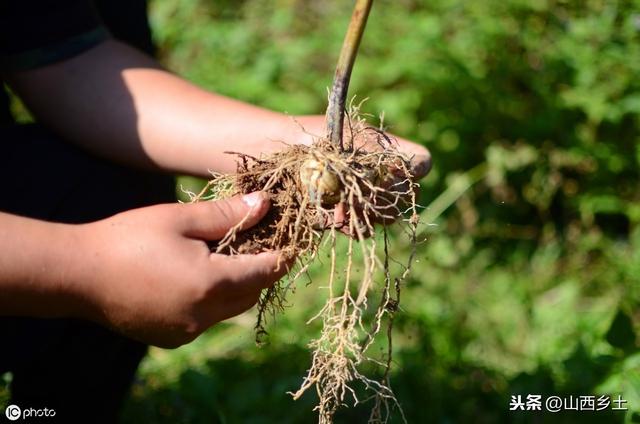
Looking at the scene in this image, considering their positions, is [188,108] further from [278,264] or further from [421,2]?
[421,2]

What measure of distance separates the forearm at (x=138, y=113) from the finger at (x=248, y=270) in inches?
13.0

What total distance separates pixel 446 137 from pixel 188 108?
1.35 m

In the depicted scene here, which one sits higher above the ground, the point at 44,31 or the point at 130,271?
the point at 44,31

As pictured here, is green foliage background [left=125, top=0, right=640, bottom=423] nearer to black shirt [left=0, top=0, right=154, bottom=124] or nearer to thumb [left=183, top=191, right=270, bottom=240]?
thumb [left=183, top=191, right=270, bottom=240]

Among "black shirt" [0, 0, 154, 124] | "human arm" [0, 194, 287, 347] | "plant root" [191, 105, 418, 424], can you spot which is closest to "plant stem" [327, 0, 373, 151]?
"plant root" [191, 105, 418, 424]

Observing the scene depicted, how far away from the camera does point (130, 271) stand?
114 cm

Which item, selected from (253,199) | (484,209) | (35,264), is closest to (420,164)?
(253,199)

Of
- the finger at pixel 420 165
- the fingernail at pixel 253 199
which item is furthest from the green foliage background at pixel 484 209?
the fingernail at pixel 253 199

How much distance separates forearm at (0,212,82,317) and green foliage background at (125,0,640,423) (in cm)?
74

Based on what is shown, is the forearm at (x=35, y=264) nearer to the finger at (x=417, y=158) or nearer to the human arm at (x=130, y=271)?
the human arm at (x=130, y=271)

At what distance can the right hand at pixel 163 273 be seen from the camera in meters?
1.13

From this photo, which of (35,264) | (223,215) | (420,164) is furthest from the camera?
(420,164)

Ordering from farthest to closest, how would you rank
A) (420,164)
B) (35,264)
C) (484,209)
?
(484,209)
(420,164)
(35,264)

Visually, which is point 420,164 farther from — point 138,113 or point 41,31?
point 41,31
